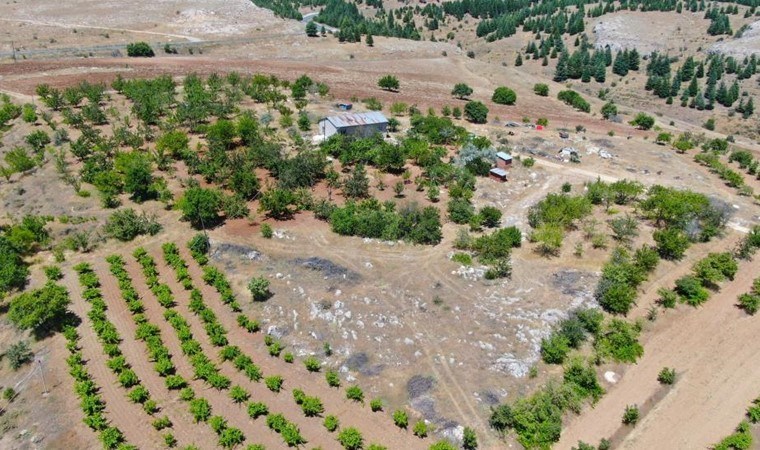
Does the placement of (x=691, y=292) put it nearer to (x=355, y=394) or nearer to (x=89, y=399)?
(x=355, y=394)

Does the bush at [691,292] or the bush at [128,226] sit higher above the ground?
the bush at [128,226]

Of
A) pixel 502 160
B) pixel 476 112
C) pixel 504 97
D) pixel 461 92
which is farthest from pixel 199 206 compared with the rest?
pixel 504 97

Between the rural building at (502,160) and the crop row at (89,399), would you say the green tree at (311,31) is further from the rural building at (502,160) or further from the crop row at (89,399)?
the crop row at (89,399)

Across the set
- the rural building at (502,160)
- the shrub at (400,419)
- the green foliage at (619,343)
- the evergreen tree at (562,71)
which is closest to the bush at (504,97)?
the rural building at (502,160)

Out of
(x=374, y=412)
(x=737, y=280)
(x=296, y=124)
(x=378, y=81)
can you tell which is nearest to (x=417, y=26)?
(x=378, y=81)

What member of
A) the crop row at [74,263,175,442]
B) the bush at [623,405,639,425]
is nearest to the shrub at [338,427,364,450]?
the crop row at [74,263,175,442]

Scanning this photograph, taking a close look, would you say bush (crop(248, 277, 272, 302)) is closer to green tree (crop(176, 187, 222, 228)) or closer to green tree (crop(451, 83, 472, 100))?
green tree (crop(176, 187, 222, 228))
